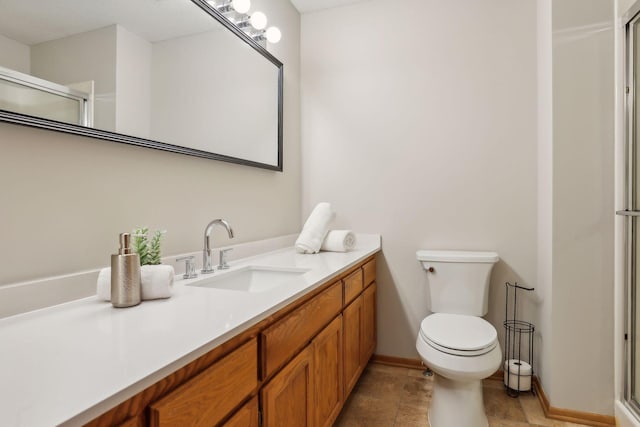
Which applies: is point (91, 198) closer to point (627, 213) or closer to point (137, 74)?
point (137, 74)

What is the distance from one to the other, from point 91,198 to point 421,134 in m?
1.86

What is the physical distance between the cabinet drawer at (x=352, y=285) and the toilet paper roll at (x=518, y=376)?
3.19 ft

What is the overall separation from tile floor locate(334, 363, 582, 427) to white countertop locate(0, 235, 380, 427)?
A: 998 millimetres

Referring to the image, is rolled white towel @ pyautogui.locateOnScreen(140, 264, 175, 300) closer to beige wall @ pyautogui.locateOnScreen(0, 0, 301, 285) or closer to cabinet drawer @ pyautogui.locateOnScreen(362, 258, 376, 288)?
beige wall @ pyautogui.locateOnScreen(0, 0, 301, 285)

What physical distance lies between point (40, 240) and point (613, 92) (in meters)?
2.36

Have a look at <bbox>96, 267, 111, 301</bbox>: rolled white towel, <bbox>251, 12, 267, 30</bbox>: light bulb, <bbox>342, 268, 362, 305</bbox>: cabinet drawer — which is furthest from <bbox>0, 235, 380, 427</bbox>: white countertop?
<bbox>251, 12, 267, 30</bbox>: light bulb

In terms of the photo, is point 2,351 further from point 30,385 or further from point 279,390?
point 279,390

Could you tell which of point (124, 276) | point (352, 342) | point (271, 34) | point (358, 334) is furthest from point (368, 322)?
point (271, 34)

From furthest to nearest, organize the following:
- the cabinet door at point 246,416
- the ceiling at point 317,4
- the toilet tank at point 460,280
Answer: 1. the ceiling at point 317,4
2. the toilet tank at point 460,280
3. the cabinet door at point 246,416

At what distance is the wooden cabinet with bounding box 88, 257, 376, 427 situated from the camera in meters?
0.65

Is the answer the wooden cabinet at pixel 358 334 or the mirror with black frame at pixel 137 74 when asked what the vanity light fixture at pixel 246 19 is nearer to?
the mirror with black frame at pixel 137 74

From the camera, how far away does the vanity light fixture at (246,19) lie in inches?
65.5

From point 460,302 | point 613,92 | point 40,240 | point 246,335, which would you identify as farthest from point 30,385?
point 613,92

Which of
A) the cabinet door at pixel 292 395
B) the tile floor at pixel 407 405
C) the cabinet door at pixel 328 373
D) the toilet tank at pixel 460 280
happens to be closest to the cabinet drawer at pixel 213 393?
the cabinet door at pixel 292 395
